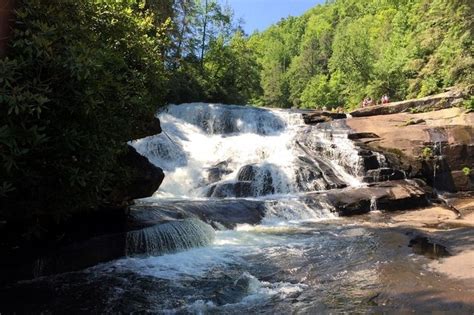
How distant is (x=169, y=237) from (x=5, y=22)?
5.61 metres

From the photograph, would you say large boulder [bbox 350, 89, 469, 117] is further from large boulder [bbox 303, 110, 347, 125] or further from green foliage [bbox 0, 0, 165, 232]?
green foliage [bbox 0, 0, 165, 232]

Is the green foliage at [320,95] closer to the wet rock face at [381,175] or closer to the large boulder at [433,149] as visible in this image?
the large boulder at [433,149]

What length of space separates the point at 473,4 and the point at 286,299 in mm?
19115

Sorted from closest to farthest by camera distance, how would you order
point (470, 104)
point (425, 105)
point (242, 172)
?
point (242, 172), point (470, 104), point (425, 105)

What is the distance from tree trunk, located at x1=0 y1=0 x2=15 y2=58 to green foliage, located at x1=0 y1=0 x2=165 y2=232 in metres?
0.08

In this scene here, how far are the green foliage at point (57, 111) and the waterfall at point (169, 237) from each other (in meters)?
2.47

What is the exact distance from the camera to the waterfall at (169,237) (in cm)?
945

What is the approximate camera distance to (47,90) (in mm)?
5211

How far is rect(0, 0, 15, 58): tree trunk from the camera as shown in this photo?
17.5 feet

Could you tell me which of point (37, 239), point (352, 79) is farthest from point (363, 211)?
point (352, 79)

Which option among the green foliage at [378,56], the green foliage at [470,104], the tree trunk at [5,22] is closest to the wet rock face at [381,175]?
the green foliage at [470,104]

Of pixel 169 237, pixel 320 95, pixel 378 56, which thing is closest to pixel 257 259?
pixel 169 237

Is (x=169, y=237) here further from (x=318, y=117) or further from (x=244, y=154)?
(x=318, y=117)

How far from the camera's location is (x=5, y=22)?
216 inches
